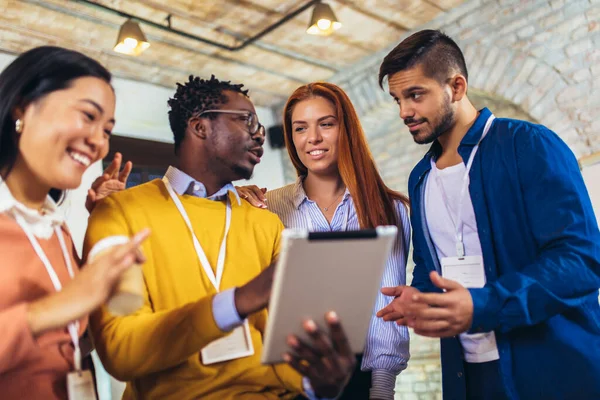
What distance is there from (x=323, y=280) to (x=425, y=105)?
1.32m

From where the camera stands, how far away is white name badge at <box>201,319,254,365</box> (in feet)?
5.40

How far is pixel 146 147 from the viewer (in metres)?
6.45

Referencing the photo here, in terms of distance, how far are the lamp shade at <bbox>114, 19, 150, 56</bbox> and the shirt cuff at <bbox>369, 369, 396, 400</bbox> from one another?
136 inches

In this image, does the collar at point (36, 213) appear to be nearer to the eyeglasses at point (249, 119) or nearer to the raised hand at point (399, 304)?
the eyeglasses at point (249, 119)

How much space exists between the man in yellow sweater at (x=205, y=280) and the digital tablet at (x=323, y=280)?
0.04 metres

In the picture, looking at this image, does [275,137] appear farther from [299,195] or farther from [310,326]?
[310,326]

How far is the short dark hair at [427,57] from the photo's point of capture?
2404 mm

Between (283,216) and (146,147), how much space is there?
13.7ft

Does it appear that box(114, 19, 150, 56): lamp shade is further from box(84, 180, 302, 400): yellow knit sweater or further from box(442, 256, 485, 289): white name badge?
box(442, 256, 485, 289): white name badge

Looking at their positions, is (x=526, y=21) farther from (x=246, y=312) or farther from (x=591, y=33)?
(x=246, y=312)

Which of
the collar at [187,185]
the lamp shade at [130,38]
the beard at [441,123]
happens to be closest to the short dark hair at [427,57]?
the beard at [441,123]

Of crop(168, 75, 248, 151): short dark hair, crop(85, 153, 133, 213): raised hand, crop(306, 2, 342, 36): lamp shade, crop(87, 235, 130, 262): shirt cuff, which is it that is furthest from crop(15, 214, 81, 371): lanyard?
crop(306, 2, 342, 36): lamp shade

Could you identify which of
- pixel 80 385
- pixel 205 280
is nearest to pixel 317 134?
pixel 205 280

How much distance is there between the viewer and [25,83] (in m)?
1.37
